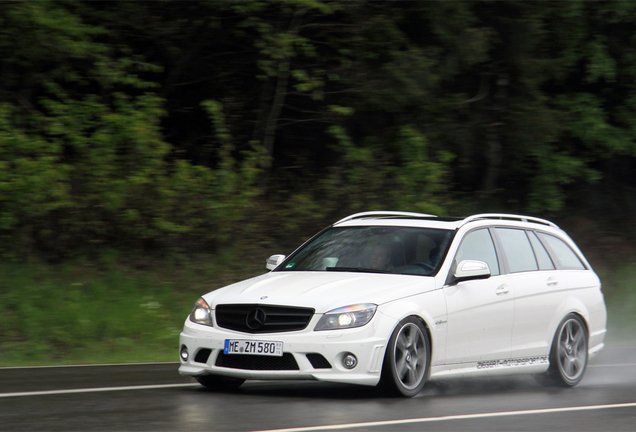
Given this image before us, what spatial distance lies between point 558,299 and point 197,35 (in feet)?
33.3

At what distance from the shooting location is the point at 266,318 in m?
7.85

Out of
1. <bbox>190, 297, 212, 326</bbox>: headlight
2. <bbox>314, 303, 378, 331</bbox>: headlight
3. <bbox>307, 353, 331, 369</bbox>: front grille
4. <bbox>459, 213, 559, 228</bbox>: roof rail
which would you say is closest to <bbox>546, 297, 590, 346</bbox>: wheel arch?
<bbox>459, 213, 559, 228</bbox>: roof rail

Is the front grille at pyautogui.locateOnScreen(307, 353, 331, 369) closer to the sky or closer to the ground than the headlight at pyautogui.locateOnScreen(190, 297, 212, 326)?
closer to the ground

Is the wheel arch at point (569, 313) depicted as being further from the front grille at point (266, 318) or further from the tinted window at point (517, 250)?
the front grille at point (266, 318)

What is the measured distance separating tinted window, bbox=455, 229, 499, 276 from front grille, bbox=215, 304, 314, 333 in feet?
6.21

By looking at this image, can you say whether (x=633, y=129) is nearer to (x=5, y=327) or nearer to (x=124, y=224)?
(x=124, y=224)

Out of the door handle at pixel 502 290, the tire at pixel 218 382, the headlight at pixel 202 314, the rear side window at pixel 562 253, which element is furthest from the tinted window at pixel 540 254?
the headlight at pixel 202 314

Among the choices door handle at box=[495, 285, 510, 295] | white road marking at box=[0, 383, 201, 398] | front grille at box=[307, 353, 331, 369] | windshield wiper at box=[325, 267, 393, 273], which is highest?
windshield wiper at box=[325, 267, 393, 273]

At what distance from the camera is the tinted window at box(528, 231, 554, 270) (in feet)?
33.1

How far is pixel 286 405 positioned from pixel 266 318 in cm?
79

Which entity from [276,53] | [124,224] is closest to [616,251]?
[276,53]

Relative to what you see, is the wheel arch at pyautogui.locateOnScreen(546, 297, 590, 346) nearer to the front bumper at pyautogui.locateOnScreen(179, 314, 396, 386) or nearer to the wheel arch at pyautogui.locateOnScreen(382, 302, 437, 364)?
the wheel arch at pyautogui.locateOnScreen(382, 302, 437, 364)

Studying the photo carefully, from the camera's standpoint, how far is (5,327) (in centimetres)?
1238

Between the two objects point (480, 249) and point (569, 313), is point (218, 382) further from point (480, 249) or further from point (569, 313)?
point (569, 313)
